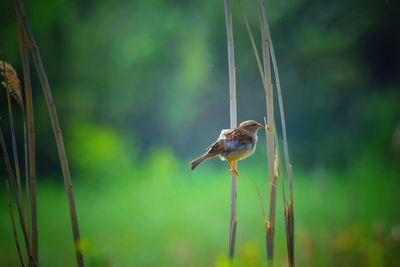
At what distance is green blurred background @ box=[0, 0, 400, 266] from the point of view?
4492 millimetres

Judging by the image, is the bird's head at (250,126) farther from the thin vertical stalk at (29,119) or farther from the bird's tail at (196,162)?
the thin vertical stalk at (29,119)

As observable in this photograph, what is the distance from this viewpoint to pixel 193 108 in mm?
5430

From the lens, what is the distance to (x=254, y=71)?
534cm

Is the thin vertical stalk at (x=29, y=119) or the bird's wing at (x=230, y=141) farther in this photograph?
the bird's wing at (x=230, y=141)

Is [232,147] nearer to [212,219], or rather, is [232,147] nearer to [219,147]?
[219,147]

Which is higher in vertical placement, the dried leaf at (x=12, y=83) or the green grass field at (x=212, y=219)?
the dried leaf at (x=12, y=83)

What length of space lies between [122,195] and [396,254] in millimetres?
2453

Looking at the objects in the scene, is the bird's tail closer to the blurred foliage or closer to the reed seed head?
the reed seed head

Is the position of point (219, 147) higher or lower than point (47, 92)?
lower

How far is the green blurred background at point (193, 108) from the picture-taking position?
14.7 ft

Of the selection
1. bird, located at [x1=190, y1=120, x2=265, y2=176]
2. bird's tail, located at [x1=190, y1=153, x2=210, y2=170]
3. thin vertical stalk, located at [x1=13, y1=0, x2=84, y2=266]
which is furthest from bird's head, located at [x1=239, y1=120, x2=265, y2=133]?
thin vertical stalk, located at [x1=13, y1=0, x2=84, y2=266]

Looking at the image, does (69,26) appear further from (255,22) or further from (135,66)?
(255,22)

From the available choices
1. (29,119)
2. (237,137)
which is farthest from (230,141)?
(29,119)

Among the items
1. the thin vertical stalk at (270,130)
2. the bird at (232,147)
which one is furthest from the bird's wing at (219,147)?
the thin vertical stalk at (270,130)
